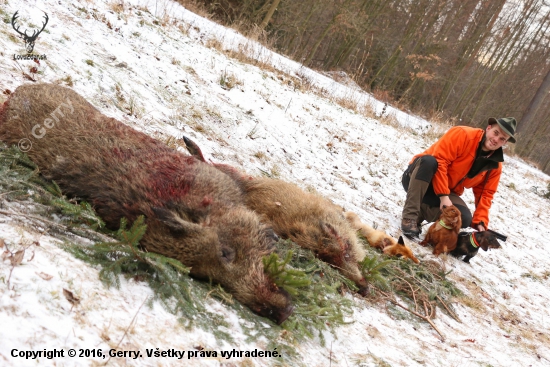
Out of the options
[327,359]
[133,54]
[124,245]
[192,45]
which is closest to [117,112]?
[133,54]

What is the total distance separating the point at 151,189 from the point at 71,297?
1.16m

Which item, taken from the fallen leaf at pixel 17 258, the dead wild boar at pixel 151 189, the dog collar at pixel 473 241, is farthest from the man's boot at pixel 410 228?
the fallen leaf at pixel 17 258

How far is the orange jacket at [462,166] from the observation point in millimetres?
6512

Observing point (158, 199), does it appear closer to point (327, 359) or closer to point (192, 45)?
point (327, 359)

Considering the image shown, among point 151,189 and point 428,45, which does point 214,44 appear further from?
point 428,45

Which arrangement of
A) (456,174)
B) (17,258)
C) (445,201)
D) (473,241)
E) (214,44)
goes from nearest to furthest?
(17,258), (473,241), (445,201), (456,174), (214,44)

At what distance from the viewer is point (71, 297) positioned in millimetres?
2051

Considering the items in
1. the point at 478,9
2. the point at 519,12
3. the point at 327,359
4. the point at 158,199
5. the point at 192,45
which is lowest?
the point at 327,359

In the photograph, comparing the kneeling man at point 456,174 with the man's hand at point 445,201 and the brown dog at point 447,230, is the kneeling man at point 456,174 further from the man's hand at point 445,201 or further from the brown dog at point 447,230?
the brown dog at point 447,230

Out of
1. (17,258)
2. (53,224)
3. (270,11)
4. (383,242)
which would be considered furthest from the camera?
(270,11)

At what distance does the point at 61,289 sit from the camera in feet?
6.75

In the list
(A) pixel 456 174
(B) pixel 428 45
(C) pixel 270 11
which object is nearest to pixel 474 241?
(A) pixel 456 174

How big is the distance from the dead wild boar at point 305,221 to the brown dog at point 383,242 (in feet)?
2.75

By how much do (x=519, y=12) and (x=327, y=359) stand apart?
1061 inches
